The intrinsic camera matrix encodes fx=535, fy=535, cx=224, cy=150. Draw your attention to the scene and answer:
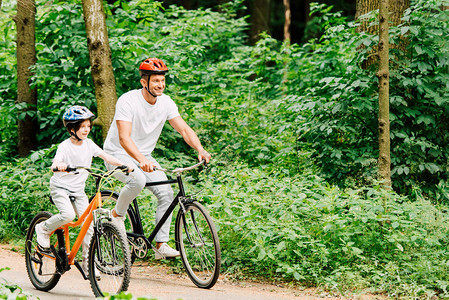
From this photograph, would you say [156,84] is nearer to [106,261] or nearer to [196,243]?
[196,243]

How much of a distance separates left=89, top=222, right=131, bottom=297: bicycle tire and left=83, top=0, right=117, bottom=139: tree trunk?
3.90m

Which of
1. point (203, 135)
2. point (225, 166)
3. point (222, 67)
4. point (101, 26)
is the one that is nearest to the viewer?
point (101, 26)

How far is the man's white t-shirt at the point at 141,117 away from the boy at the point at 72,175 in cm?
39

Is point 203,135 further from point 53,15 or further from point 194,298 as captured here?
point 194,298

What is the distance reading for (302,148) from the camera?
9.15 metres

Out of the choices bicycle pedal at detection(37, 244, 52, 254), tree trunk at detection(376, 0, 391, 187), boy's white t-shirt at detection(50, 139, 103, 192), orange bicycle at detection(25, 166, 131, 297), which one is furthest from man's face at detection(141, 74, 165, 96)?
tree trunk at detection(376, 0, 391, 187)

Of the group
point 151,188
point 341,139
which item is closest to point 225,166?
point 341,139

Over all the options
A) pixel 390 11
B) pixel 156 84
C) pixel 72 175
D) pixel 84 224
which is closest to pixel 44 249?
pixel 84 224

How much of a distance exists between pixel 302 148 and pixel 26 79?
5434 mm

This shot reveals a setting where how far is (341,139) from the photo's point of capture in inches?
339

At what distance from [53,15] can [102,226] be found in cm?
574

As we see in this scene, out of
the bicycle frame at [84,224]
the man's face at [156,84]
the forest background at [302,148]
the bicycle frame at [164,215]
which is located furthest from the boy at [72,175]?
the forest background at [302,148]

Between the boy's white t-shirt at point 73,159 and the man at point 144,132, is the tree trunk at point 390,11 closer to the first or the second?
the man at point 144,132

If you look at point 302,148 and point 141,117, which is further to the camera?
point 302,148
